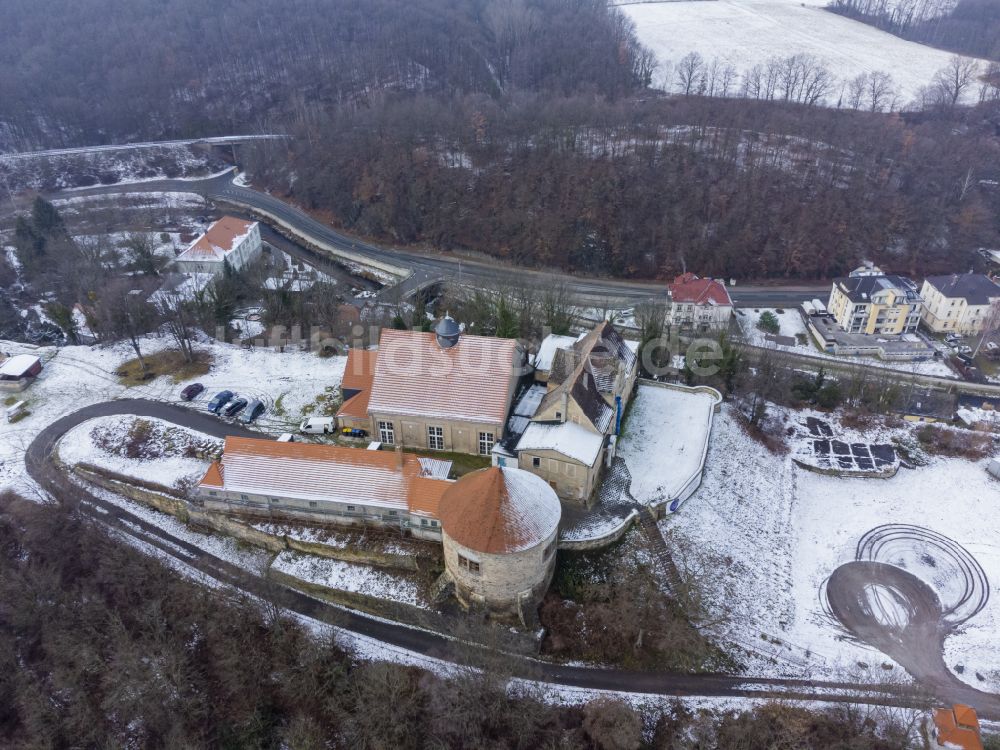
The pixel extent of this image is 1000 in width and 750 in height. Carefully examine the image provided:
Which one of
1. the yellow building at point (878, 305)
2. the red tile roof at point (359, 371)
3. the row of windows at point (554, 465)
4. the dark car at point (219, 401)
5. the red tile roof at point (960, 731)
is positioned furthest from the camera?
the yellow building at point (878, 305)

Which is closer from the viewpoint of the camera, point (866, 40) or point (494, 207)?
point (494, 207)

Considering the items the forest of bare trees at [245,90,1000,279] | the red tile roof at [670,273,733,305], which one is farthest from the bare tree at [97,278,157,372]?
the red tile roof at [670,273,733,305]

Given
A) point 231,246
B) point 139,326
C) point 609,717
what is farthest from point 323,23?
point 609,717

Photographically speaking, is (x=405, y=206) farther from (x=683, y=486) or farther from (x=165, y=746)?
(x=165, y=746)

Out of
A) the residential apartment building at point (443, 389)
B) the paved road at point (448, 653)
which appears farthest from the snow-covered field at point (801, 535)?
the residential apartment building at point (443, 389)

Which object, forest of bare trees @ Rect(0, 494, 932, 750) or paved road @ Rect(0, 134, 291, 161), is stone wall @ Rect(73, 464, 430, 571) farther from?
paved road @ Rect(0, 134, 291, 161)

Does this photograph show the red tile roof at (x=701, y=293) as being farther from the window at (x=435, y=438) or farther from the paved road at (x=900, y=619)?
the window at (x=435, y=438)

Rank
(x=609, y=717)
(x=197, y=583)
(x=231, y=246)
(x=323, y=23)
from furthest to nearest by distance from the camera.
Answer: (x=323, y=23) < (x=231, y=246) < (x=197, y=583) < (x=609, y=717)
